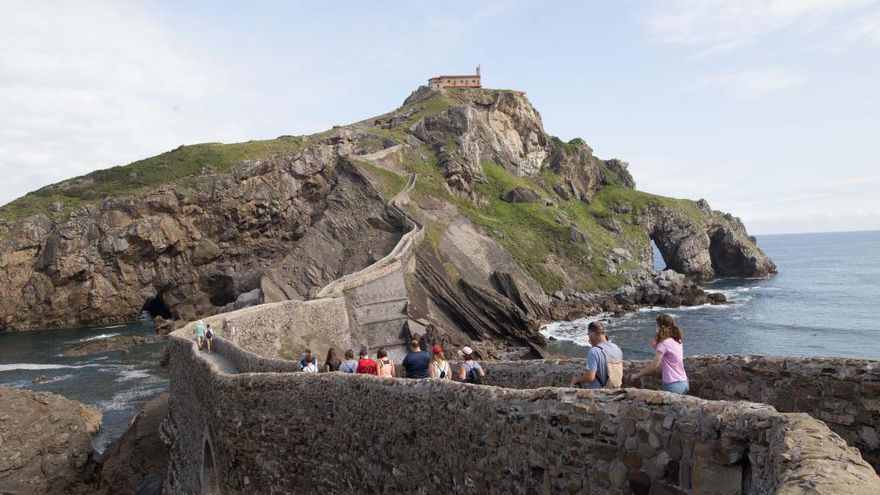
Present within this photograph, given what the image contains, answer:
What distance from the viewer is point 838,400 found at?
761cm

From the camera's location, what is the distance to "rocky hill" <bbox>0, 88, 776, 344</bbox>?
55594mm

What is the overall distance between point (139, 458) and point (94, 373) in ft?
73.2

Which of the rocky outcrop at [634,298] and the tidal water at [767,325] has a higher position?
the rocky outcrop at [634,298]

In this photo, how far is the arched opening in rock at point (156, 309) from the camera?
71425mm

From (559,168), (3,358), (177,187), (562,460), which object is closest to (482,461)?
(562,460)

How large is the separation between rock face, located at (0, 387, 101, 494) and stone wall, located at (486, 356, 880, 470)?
22782mm

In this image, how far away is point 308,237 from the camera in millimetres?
56688

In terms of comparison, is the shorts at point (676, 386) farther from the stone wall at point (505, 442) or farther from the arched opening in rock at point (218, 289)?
the arched opening in rock at point (218, 289)

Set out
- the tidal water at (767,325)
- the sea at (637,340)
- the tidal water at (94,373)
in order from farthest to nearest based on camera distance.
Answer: the tidal water at (767,325) < the sea at (637,340) < the tidal water at (94,373)

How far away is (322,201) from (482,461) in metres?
64.3

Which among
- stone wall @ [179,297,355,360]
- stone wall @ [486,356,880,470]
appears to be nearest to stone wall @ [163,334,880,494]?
stone wall @ [486,356,880,470]

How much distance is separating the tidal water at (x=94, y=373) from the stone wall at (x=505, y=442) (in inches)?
864

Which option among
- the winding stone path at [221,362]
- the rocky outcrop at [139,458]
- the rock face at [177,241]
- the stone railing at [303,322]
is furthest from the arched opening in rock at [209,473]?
the rock face at [177,241]

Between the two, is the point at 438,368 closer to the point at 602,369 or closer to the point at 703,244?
the point at 602,369
